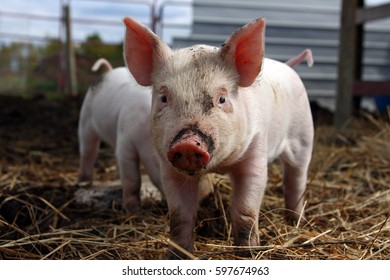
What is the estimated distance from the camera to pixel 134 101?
336 centimetres

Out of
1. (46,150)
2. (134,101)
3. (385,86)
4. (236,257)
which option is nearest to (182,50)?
(236,257)

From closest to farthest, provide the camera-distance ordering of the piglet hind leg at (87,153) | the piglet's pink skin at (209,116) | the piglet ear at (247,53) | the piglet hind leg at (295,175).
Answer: the piglet's pink skin at (209,116) < the piglet ear at (247,53) < the piglet hind leg at (295,175) < the piglet hind leg at (87,153)

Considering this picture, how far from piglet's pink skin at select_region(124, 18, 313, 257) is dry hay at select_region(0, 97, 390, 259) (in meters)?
0.18

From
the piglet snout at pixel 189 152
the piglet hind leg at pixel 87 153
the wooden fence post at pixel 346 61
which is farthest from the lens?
the wooden fence post at pixel 346 61

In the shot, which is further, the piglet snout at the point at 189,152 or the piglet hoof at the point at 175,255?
the piglet hoof at the point at 175,255

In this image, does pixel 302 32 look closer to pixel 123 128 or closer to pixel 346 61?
pixel 346 61

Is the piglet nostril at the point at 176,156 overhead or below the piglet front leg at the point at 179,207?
overhead

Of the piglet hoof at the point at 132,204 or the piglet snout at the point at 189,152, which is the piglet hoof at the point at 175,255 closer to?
the piglet snout at the point at 189,152

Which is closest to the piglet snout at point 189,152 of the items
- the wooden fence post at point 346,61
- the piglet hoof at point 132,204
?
the piglet hoof at point 132,204

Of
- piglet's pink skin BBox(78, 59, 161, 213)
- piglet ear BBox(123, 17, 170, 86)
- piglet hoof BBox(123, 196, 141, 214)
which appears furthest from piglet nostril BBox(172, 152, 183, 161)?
piglet hoof BBox(123, 196, 141, 214)

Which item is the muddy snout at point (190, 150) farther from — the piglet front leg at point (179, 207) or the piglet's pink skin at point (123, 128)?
the piglet's pink skin at point (123, 128)

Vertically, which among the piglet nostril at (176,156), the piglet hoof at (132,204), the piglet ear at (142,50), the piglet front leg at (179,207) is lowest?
the piglet hoof at (132,204)

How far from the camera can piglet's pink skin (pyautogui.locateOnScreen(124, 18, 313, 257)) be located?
192 centimetres

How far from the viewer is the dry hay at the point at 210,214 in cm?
228
